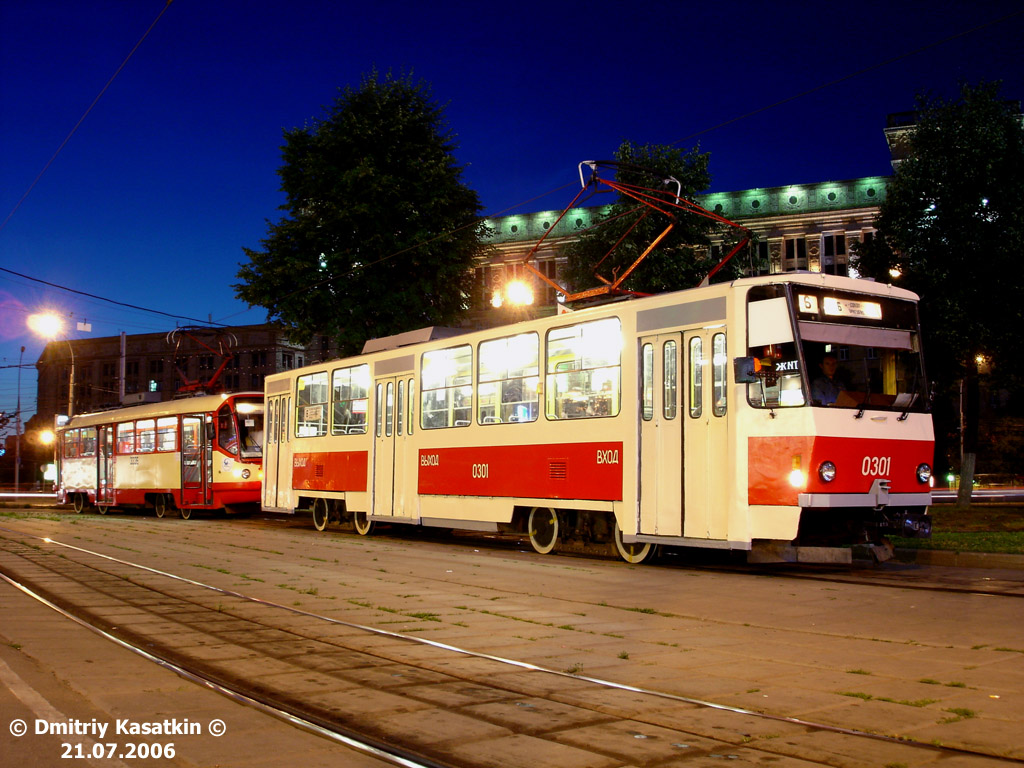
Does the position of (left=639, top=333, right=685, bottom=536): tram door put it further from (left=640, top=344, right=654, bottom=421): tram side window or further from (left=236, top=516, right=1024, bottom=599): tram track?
(left=236, top=516, right=1024, bottom=599): tram track

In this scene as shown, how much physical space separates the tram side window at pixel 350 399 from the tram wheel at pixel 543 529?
557 centimetres

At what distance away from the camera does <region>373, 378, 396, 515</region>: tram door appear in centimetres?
1966

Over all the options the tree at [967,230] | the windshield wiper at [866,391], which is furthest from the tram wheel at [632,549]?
the tree at [967,230]

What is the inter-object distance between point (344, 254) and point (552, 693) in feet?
86.4

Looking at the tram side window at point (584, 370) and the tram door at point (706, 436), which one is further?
the tram side window at point (584, 370)

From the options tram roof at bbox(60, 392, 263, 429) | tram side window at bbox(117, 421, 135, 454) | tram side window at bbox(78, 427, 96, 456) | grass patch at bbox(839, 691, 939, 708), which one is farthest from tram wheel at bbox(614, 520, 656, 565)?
tram side window at bbox(78, 427, 96, 456)

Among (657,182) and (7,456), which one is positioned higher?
(657,182)

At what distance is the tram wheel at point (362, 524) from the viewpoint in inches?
829

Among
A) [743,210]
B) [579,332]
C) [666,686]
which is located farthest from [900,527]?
[743,210]

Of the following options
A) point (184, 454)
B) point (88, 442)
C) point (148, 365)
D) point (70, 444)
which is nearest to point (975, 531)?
point (184, 454)

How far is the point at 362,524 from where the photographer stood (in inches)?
841

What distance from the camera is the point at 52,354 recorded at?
110125 mm

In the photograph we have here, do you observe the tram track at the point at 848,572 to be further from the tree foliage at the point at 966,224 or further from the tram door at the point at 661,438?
the tree foliage at the point at 966,224

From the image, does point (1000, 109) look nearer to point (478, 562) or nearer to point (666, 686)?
point (478, 562)
